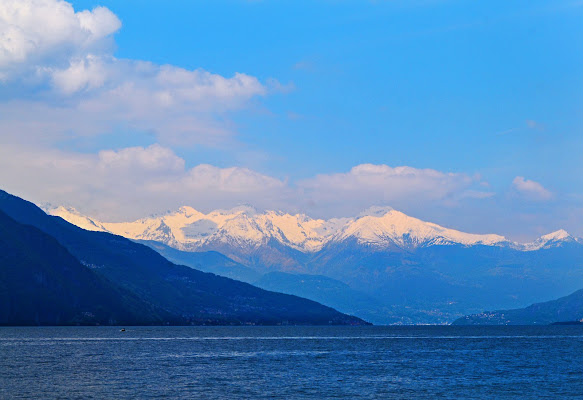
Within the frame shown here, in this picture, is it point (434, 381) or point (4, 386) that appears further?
point (434, 381)

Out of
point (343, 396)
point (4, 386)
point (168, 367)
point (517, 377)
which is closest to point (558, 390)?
point (517, 377)

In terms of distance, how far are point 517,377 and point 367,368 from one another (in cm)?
3544

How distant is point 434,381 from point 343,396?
33.0 metres

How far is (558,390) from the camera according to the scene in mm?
149000

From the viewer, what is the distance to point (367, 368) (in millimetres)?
189125

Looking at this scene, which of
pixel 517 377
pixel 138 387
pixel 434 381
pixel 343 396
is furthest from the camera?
pixel 517 377

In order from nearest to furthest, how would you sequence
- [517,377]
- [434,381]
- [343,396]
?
1. [343,396]
2. [434,381]
3. [517,377]

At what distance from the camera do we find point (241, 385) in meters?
151

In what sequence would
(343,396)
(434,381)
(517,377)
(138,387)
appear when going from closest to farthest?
(343,396), (138,387), (434,381), (517,377)

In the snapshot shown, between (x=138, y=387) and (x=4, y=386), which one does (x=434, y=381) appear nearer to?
(x=138, y=387)

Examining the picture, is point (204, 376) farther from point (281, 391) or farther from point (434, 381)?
point (434, 381)

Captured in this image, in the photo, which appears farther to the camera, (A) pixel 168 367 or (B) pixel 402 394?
(A) pixel 168 367

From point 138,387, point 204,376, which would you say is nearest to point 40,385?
point 138,387

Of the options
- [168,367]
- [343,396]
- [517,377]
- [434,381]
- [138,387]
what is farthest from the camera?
[168,367]
